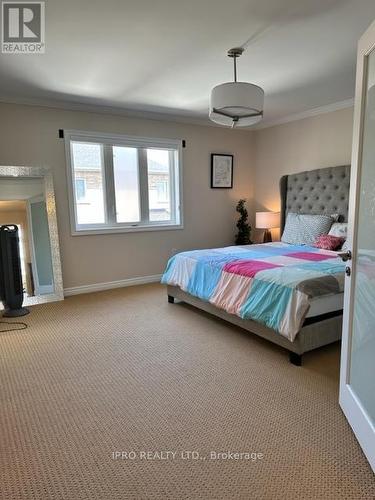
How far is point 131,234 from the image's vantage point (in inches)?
189

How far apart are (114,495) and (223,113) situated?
2.72m

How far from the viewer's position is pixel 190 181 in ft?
17.0

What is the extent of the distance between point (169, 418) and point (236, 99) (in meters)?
2.34

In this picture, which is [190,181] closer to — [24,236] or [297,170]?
[297,170]

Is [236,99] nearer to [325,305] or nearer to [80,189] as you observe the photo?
[325,305]

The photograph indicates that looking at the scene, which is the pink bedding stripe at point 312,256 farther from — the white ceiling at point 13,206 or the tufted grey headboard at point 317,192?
the white ceiling at point 13,206

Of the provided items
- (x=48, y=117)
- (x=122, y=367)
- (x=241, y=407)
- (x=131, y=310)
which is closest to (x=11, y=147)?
(x=48, y=117)

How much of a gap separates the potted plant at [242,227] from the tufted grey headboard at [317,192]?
66 cm

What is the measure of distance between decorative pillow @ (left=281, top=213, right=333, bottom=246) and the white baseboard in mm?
2078

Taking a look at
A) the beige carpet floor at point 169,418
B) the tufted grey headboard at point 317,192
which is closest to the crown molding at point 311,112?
the tufted grey headboard at point 317,192

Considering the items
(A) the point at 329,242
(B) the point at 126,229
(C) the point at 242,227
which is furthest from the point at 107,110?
(A) the point at 329,242

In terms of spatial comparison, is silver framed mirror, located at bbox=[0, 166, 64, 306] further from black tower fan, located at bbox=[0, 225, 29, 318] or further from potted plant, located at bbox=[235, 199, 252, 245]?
potted plant, located at bbox=[235, 199, 252, 245]

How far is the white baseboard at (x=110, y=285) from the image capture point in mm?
4434

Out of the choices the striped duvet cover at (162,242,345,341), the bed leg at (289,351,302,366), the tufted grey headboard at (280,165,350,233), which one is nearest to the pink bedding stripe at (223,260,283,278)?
the striped duvet cover at (162,242,345,341)
